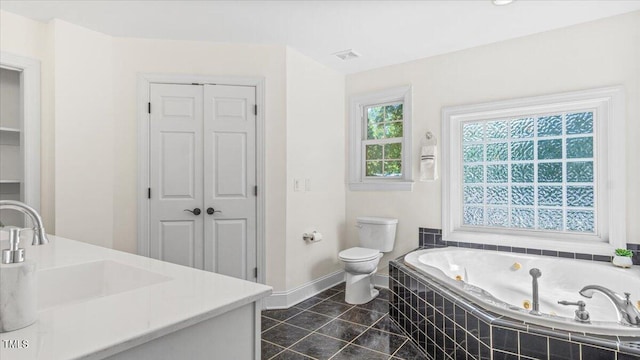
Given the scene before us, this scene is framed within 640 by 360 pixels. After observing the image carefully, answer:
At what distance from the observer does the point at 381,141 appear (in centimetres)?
390

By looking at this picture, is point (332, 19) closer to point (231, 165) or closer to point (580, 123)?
point (231, 165)

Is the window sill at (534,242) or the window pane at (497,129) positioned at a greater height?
the window pane at (497,129)

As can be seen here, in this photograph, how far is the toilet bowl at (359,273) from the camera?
3186 mm

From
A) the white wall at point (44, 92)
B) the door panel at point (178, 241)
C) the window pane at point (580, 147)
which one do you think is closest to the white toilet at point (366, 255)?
the door panel at point (178, 241)

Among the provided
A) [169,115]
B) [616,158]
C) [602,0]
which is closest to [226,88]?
[169,115]

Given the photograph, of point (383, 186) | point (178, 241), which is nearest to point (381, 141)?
point (383, 186)

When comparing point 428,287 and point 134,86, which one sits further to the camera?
point 134,86

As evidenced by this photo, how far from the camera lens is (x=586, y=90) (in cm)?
274

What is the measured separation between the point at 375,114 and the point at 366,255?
1606 mm

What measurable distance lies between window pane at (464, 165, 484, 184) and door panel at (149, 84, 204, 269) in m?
2.47

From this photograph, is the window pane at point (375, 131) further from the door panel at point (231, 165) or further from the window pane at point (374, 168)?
the door panel at point (231, 165)

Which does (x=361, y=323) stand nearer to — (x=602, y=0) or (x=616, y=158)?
(x=616, y=158)

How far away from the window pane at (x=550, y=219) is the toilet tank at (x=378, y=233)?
126 cm

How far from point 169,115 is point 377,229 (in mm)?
2224
